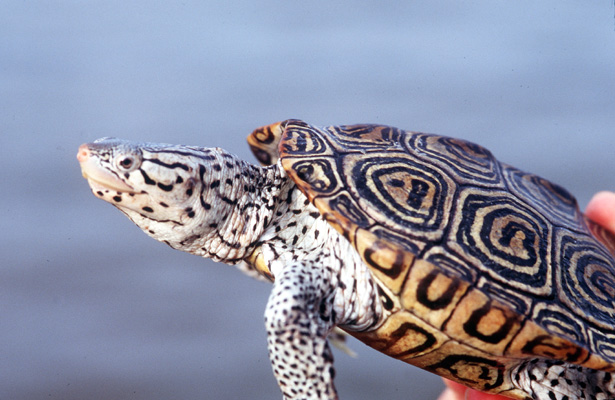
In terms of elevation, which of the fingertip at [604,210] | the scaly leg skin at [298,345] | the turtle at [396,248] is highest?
the fingertip at [604,210]

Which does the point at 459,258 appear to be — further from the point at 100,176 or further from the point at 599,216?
the point at 599,216

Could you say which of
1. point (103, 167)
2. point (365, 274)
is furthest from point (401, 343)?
point (103, 167)

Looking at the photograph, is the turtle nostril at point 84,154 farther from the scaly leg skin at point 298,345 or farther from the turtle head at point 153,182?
the scaly leg skin at point 298,345

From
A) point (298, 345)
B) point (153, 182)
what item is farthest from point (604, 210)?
point (153, 182)

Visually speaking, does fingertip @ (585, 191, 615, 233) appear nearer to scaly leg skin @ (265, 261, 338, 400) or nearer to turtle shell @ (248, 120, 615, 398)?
turtle shell @ (248, 120, 615, 398)

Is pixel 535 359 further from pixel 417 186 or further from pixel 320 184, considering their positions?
pixel 320 184

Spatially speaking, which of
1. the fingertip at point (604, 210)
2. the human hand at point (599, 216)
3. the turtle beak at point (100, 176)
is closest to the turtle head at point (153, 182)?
the turtle beak at point (100, 176)
